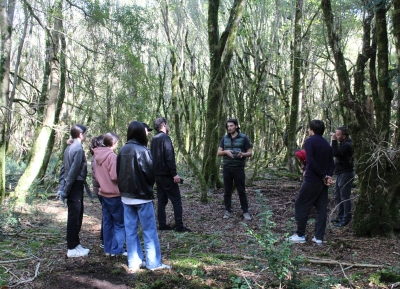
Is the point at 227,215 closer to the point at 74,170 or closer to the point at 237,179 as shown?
the point at 237,179

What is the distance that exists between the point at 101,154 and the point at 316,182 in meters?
3.33

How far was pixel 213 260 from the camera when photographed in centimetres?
473

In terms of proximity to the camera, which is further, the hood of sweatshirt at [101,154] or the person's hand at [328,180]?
the person's hand at [328,180]

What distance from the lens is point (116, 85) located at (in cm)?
1009

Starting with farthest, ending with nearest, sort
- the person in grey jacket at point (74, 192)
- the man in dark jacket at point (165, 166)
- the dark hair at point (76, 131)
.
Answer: the man in dark jacket at point (165, 166) → the dark hair at point (76, 131) → the person in grey jacket at point (74, 192)

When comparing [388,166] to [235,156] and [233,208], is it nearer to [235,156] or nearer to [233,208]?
[235,156]

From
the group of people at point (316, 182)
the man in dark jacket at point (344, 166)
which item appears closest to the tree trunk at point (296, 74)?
the man in dark jacket at point (344, 166)

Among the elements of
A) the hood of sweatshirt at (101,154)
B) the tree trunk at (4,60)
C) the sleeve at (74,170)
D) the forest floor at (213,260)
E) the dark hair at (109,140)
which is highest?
the tree trunk at (4,60)

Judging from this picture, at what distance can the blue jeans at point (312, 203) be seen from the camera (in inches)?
225

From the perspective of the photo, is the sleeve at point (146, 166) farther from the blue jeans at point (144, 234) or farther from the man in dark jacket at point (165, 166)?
the man in dark jacket at point (165, 166)

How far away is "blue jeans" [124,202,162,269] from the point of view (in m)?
4.42

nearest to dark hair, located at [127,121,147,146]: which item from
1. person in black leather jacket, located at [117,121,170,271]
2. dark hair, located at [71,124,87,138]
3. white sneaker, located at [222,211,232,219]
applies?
person in black leather jacket, located at [117,121,170,271]

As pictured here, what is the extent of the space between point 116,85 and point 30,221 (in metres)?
4.40

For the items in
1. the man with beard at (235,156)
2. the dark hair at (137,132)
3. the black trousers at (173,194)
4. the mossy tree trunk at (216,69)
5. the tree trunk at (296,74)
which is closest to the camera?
the dark hair at (137,132)
